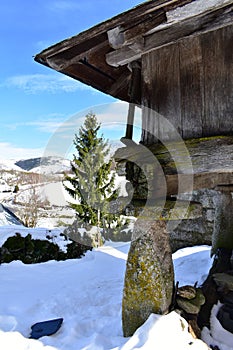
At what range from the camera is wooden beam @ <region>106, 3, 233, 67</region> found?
91.2 inches

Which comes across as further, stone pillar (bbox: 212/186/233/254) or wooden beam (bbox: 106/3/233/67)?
stone pillar (bbox: 212/186/233/254)

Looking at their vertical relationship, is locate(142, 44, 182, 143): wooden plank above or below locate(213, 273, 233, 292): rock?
above

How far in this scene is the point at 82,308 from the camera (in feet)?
12.9


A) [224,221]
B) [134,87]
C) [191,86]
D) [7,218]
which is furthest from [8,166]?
[191,86]

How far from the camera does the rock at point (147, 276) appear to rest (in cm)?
281

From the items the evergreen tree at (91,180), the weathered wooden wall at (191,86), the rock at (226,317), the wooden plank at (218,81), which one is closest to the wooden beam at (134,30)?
the weathered wooden wall at (191,86)

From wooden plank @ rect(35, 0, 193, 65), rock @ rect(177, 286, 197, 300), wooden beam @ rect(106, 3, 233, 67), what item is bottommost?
rock @ rect(177, 286, 197, 300)

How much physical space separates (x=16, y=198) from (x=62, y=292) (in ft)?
54.3

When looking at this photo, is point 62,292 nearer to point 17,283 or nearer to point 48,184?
point 17,283

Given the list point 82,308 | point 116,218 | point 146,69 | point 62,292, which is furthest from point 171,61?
point 116,218

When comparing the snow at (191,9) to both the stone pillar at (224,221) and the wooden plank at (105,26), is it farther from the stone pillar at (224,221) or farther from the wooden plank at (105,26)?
the stone pillar at (224,221)

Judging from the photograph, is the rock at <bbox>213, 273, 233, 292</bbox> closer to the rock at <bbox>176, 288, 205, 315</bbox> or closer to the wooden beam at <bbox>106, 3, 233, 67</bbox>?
the rock at <bbox>176, 288, 205, 315</bbox>

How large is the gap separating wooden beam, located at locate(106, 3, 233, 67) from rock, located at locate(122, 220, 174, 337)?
5.39 feet

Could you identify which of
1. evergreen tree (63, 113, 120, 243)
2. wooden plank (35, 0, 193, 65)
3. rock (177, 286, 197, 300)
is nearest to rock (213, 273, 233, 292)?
rock (177, 286, 197, 300)
